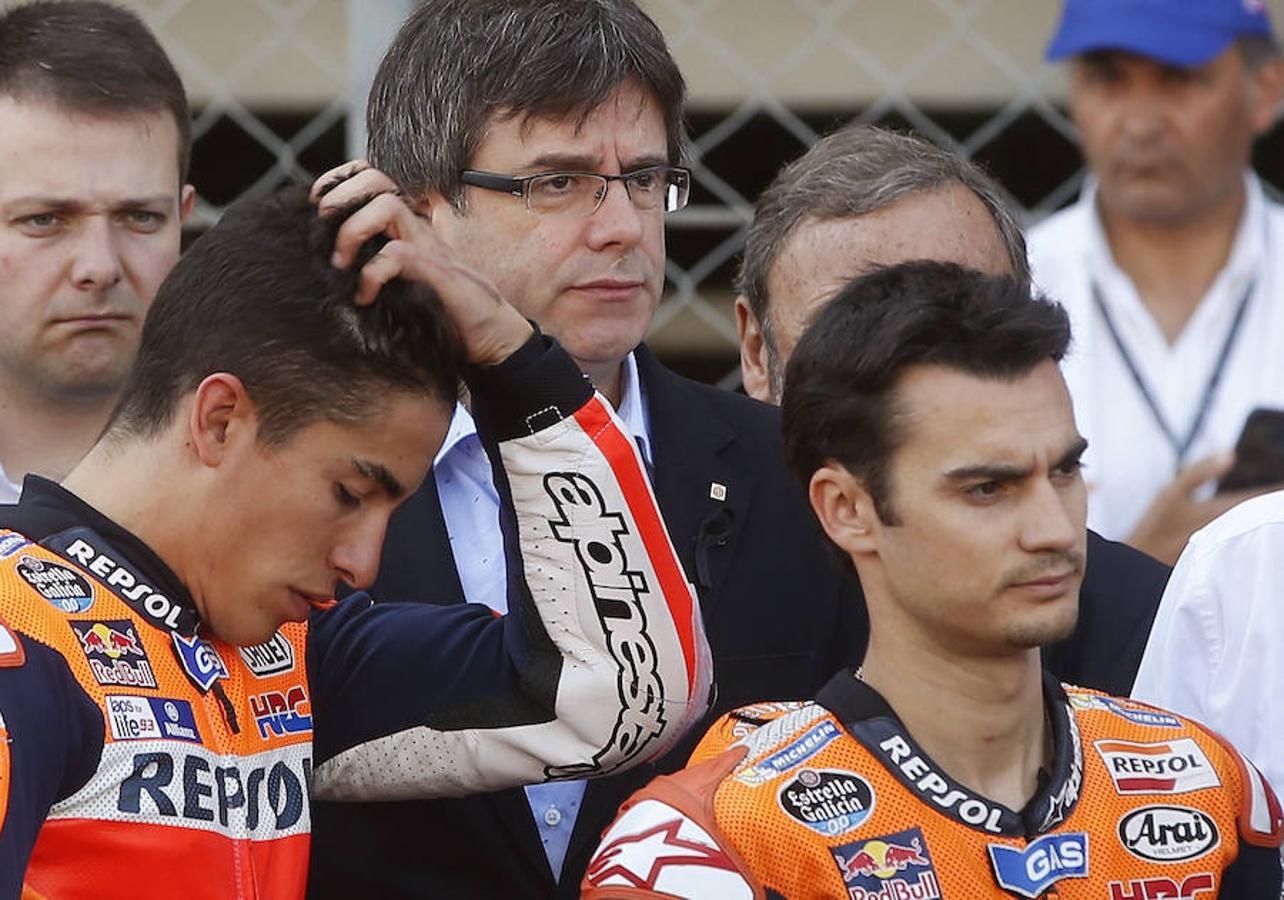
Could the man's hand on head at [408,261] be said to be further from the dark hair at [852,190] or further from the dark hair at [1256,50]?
the dark hair at [1256,50]

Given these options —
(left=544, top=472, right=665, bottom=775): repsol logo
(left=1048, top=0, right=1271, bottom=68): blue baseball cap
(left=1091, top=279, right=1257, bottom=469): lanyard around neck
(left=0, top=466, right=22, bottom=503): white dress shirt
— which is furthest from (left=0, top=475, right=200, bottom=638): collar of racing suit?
(left=1048, top=0, right=1271, bottom=68): blue baseball cap

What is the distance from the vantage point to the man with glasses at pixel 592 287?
296 cm

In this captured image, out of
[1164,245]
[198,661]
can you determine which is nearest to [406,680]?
[198,661]

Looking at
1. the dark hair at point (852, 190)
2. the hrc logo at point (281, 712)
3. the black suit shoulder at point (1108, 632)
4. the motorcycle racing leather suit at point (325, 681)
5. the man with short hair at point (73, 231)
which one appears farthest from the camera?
the dark hair at point (852, 190)

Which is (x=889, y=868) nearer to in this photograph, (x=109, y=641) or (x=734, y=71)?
(x=109, y=641)

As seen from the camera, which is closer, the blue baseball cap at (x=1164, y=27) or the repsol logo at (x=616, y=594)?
the repsol logo at (x=616, y=594)

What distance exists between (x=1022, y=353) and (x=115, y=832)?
3.33 ft

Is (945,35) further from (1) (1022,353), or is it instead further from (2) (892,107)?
(1) (1022,353)

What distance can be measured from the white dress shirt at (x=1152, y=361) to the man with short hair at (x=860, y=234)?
72 cm

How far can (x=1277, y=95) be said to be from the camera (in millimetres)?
4312

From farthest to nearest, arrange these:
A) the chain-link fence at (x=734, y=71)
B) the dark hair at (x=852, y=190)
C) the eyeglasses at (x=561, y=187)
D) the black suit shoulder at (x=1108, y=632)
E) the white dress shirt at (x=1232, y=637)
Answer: the chain-link fence at (x=734, y=71)
the dark hair at (x=852, y=190)
the eyeglasses at (x=561, y=187)
the black suit shoulder at (x=1108, y=632)
the white dress shirt at (x=1232, y=637)

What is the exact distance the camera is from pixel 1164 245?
4297 millimetres

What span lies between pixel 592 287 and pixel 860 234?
1.42 ft

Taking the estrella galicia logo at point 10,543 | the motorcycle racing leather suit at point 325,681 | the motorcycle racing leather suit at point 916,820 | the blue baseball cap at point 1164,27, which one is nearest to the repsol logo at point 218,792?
the motorcycle racing leather suit at point 325,681
